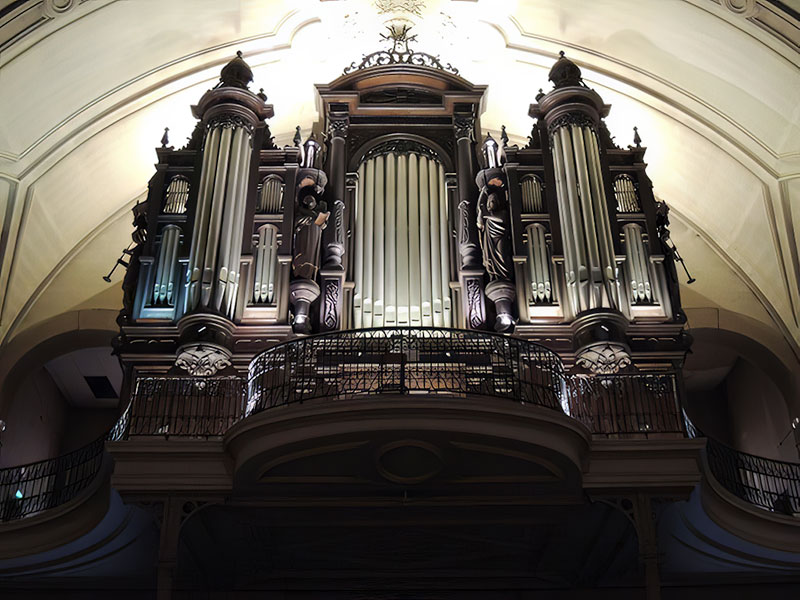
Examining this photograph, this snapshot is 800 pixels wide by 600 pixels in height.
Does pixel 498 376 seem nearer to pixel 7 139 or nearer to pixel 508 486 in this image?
pixel 508 486

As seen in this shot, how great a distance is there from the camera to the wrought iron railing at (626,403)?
9.05 meters

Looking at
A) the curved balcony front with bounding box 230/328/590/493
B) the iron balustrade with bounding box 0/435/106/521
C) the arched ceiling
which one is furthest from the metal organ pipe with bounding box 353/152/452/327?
the iron balustrade with bounding box 0/435/106/521

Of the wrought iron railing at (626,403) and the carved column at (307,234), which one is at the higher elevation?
the carved column at (307,234)

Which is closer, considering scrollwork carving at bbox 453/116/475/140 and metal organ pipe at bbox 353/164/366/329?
metal organ pipe at bbox 353/164/366/329

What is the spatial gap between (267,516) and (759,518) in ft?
15.5

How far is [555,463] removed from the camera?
845cm

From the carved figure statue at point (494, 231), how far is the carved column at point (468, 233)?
5.3 inches

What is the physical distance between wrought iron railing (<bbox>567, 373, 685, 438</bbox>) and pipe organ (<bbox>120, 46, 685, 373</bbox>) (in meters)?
0.63

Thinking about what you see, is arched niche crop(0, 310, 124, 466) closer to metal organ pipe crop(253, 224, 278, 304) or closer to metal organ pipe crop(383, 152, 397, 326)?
metal organ pipe crop(253, 224, 278, 304)

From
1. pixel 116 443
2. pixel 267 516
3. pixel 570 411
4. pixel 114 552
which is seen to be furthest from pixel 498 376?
pixel 114 552

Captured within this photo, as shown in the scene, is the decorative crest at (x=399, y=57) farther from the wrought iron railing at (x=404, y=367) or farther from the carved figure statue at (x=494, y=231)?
the wrought iron railing at (x=404, y=367)

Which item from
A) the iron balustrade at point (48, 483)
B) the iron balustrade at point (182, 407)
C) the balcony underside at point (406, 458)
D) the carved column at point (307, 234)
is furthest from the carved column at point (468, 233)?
the iron balustrade at point (48, 483)

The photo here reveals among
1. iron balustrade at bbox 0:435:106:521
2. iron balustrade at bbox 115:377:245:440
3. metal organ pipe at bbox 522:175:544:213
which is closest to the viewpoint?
iron balustrade at bbox 115:377:245:440

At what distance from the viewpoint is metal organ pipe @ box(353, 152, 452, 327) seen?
1077 cm
